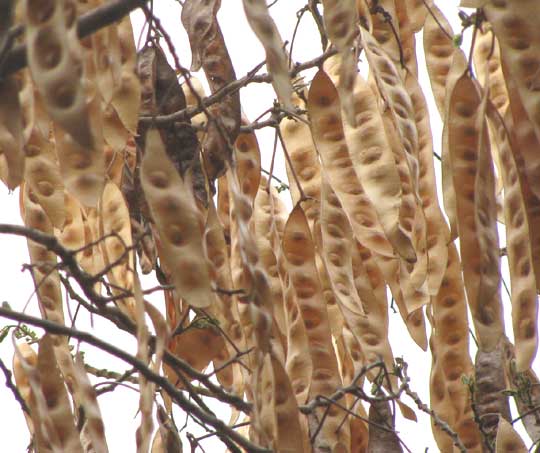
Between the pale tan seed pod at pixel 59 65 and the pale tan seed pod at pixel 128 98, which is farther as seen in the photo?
the pale tan seed pod at pixel 128 98

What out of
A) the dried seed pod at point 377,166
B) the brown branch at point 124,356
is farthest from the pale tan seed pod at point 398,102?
the brown branch at point 124,356

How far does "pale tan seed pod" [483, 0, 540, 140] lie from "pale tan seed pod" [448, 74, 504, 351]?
0.09 m

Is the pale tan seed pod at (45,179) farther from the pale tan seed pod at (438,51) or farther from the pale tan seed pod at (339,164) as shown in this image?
the pale tan seed pod at (438,51)

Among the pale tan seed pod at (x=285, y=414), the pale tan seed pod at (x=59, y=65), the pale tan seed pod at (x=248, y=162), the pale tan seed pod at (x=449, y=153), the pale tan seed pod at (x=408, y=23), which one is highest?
the pale tan seed pod at (x=408, y=23)

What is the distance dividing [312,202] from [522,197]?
87 centimetres

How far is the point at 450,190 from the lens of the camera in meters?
2.08

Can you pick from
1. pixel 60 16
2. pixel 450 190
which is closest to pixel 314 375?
pixel 450 190

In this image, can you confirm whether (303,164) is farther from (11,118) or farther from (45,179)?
(11,118)

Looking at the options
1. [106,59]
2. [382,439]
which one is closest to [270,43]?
[106,59]

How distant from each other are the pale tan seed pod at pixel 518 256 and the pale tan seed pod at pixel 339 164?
35 centimetres

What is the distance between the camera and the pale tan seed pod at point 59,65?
147 cm

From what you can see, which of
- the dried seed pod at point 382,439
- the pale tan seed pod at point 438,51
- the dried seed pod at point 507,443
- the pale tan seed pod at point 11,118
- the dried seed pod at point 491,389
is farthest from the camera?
the dried seed pod at point 491,389

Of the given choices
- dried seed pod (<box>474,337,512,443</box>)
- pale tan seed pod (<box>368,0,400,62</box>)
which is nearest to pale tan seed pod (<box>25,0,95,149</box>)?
pale tan seed pod (<box>368,0,400,62</box>)

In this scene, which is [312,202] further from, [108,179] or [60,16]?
[60,16]
